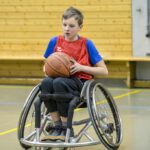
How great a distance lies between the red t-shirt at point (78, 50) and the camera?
4.09 meters

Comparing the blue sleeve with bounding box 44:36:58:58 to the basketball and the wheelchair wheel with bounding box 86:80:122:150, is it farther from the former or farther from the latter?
the wheelchair wheel with bounding box 86:80:122:150

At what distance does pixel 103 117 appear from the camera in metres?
4.03

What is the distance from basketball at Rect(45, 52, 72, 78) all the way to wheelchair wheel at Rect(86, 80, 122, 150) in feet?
0.70

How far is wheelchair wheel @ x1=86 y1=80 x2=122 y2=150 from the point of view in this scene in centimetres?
374

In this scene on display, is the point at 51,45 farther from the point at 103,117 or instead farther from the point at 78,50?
the point at 103,117

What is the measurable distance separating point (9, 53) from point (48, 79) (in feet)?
17.8

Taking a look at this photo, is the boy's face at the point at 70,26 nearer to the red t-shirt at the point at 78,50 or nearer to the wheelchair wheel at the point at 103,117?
the red t-shirt at the point at 78,50

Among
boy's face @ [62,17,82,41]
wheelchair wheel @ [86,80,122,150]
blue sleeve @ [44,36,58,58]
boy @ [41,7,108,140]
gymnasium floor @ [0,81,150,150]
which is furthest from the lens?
gymnasium floor @ [0,81,150,150]

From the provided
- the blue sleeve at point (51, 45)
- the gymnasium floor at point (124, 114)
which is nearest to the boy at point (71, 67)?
the blue sleeve at point (51, 45)

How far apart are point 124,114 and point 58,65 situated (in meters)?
2.25

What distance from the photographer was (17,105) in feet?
22.3

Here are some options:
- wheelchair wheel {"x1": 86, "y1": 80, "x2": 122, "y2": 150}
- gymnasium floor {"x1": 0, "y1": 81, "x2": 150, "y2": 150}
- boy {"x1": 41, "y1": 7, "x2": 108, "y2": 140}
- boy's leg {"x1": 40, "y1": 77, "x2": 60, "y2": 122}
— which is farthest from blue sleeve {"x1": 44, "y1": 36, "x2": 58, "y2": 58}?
gymnasium floor {"x1": 0, "y1": 81, "x2": 150, "y2": 150}

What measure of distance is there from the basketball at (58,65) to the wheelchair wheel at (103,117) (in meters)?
0.21

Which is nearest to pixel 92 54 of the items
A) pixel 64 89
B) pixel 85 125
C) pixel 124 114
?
pixel 64 89
